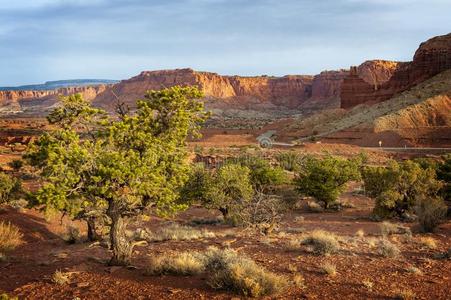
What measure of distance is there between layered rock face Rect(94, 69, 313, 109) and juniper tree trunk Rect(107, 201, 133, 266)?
158770mm

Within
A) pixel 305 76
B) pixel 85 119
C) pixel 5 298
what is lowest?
pixel 5 298

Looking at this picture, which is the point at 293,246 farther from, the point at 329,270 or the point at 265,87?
the point at 265,87

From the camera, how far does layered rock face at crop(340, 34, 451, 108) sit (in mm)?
73500

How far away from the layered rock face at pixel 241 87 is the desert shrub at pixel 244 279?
160 meters

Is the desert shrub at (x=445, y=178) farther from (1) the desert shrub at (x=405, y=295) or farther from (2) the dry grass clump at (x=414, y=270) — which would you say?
(1) the desert shrub at (x=405, y=295)

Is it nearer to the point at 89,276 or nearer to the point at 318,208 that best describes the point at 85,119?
the point at 89,276

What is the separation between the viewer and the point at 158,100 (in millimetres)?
9438

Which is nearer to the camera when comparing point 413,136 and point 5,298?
point 5,298

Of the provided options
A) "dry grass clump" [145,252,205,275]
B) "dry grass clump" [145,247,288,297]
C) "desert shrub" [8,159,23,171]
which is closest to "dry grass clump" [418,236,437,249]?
"dry grass clump" [145,247,288,297]

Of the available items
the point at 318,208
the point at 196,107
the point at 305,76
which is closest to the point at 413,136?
the point at 318,208

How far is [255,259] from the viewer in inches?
415

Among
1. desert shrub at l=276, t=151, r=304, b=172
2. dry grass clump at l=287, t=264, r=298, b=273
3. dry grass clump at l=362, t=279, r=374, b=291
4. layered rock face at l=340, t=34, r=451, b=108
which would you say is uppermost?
layered rock face at l=340, t=34, r=451, b=108

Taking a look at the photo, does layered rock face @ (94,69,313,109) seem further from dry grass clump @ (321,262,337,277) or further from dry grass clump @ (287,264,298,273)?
dry grass clump @ (321,262,337,277)

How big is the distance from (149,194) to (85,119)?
6.98 ft
